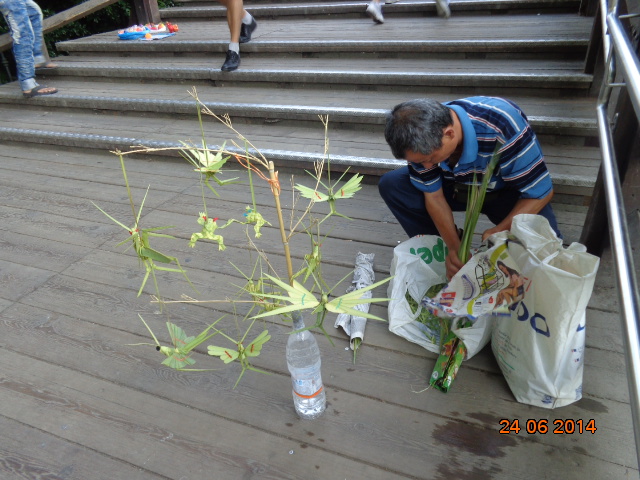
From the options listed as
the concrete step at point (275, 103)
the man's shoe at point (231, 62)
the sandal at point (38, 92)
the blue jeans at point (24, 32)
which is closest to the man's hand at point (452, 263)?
the concrete step at point (275, 103)

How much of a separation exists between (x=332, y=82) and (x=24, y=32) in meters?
2.58

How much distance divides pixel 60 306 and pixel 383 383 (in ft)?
4.35

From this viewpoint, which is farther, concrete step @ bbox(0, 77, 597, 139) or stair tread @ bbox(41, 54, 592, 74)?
stair tread @ bbox(41, 54, 592, 74)

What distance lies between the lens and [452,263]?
1.60m

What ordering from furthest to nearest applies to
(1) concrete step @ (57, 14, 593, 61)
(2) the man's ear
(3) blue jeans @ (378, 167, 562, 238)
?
(1) concrete step @ (57, 14, 593, 61) < (3) blue jeans @ (378, 167, 562, 238) < (2) the man's ear

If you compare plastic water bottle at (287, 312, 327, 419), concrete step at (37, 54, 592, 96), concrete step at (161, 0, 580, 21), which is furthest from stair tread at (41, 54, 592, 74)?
plastic water bottle at (287, 312, 327, 419)

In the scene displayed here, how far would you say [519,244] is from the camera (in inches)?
53.0

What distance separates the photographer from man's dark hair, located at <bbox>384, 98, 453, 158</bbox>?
1.43 m

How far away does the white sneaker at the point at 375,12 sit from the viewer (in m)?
4.10

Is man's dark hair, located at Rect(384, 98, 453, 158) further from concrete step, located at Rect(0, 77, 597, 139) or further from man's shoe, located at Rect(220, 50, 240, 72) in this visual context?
man's shoe, located at Rect(220, 50, 240, 72)

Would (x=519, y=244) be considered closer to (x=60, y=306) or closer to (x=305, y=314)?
(x=305, y=314)
